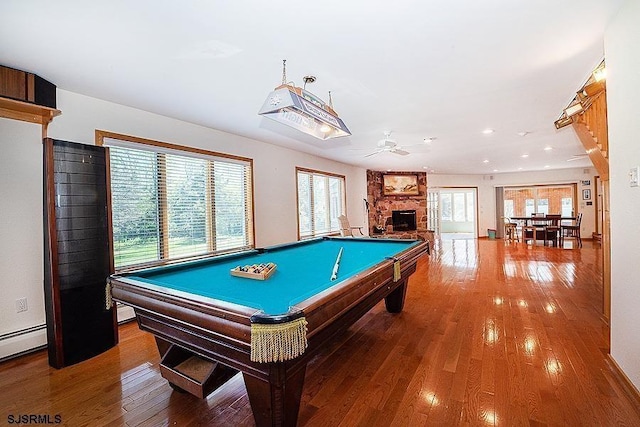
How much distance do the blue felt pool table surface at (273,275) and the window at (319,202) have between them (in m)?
2.87

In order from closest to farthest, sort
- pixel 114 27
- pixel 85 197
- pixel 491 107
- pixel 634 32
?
pixel 634 32
pixel 114 27
pixel 85 197
pixel 491 107

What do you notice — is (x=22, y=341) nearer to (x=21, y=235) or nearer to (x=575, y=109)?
(x=21, y=235)

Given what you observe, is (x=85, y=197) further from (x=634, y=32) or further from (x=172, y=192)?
(x=634, y=32)

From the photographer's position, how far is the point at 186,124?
3.90 meters

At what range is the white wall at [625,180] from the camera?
1711 millimetres

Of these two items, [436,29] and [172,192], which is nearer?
[436,29]

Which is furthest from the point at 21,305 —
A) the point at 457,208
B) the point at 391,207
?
the point at 457,208

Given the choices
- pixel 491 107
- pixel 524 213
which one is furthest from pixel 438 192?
pixel 491 107

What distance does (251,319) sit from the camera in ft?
3.76

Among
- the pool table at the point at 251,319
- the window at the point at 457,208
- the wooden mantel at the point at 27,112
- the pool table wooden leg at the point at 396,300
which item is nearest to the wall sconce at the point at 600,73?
the pool table at the point at 251,319

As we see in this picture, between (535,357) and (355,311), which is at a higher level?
(355,311)

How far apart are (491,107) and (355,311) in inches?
123

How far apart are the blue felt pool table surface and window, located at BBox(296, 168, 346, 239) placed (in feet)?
9.42

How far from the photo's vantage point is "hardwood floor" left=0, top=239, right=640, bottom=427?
1710 millimetres
